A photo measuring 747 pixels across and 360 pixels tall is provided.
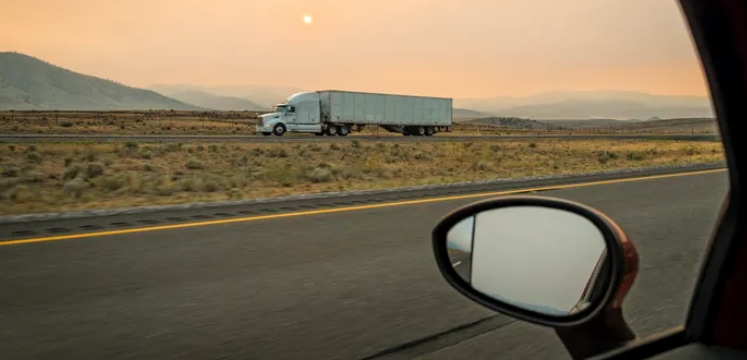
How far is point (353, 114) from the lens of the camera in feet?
181

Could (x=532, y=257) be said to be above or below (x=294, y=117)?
below

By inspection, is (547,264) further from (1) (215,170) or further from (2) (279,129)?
(2) (279,129)

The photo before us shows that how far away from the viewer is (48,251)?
6.66m

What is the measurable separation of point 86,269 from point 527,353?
415 cm

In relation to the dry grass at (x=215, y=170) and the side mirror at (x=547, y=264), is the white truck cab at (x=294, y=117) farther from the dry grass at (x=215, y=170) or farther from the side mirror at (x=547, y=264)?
the side mirror at (x=547, y=264)

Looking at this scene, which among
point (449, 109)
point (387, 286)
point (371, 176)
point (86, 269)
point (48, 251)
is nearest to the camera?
point (387, 286)

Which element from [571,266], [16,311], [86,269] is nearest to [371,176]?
[86,269]

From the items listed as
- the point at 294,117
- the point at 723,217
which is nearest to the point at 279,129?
the point at 294,117

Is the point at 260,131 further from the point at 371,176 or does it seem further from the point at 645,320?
the point at 645,320

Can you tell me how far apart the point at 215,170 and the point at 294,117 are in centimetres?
2999

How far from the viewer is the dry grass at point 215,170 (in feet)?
45.7

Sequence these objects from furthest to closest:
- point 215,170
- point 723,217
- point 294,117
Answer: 1. point 294,117
2. point 215,170
3. point 723,217

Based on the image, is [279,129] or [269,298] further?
[279,129]

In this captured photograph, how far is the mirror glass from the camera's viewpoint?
6.66 ft
